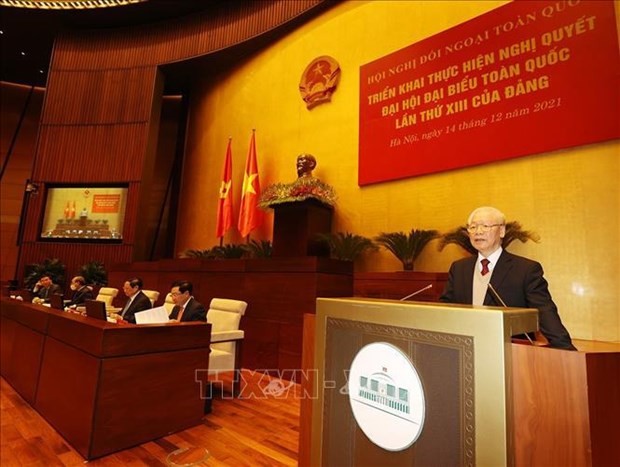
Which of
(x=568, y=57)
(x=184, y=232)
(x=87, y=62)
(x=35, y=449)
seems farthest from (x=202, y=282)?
(x=87, y=62)

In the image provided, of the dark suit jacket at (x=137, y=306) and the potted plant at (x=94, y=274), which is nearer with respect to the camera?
the dark suit jacket at (x=137, y=306)

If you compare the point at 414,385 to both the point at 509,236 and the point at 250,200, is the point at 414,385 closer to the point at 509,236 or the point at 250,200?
the point at 509,236

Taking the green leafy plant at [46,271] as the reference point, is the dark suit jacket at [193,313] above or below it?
below

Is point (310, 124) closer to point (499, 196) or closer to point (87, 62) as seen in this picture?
point (499, 196)

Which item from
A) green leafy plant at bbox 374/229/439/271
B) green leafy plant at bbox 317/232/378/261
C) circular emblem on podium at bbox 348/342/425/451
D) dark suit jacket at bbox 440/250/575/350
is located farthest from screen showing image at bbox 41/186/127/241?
circular emblem on podium at bbox 348/342/425/451

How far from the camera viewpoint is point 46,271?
7.61 m

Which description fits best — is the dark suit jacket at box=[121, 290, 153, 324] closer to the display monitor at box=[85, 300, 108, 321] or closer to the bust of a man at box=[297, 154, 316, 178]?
the display monitor at box=[85, 300, 108, 321]

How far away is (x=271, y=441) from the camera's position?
2.38m

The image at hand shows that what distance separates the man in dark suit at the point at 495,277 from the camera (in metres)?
1.53

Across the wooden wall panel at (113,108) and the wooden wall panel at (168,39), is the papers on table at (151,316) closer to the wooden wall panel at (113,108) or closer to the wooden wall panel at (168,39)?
the wooden wall panel at (113,108)

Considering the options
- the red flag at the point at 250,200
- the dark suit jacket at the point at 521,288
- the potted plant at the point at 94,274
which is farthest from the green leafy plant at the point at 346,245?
the potted plant at the point at 94,274

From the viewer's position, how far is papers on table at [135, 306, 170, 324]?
2.54 m

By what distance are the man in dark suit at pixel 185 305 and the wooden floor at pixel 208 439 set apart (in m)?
0.77

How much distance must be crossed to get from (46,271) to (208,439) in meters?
7.17
